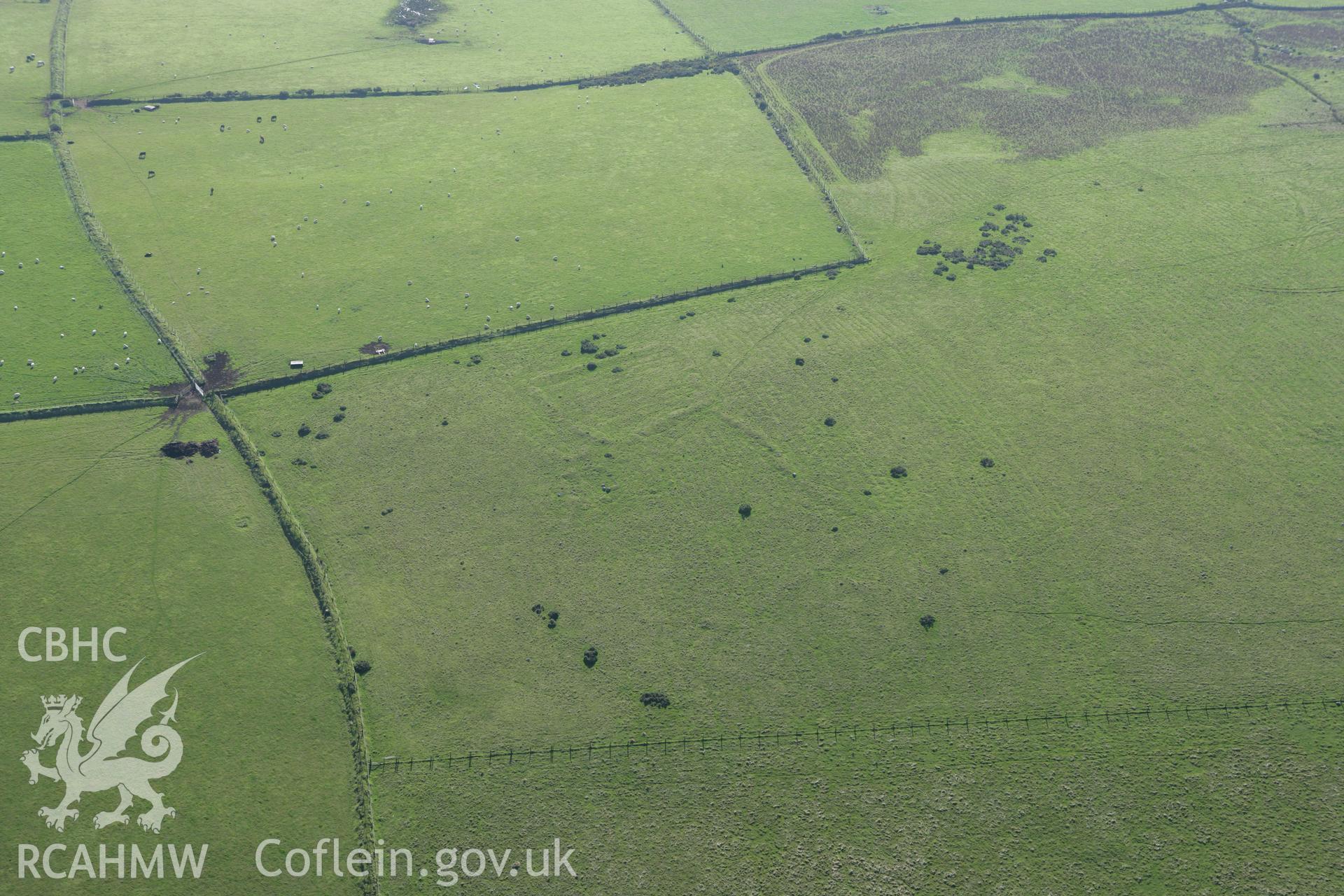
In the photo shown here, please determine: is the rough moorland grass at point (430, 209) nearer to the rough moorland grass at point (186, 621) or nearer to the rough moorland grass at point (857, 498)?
the rough moorland grass at point (857, 498)

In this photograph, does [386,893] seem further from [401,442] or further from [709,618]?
[401,442]

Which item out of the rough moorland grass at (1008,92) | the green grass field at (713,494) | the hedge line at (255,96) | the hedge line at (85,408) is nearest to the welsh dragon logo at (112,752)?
the green grass field at (713,494)

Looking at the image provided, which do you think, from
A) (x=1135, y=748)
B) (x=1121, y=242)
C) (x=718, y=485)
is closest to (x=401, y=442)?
(x=718, y=485)

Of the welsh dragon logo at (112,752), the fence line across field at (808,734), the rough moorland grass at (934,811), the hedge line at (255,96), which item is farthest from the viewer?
the hedge line at (255,96)

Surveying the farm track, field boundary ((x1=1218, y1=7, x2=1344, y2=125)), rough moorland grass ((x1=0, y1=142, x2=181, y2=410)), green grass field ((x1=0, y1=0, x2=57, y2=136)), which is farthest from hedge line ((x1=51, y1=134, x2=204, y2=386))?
field boundary ((x1=1218, y1=7, x2=1344, y2=125))

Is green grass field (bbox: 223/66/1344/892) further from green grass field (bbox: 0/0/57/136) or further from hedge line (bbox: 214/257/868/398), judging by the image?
green grass field (bbox: 0/0/57/136)

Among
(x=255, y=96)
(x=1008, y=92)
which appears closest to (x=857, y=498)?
(x=1008, y=92)
